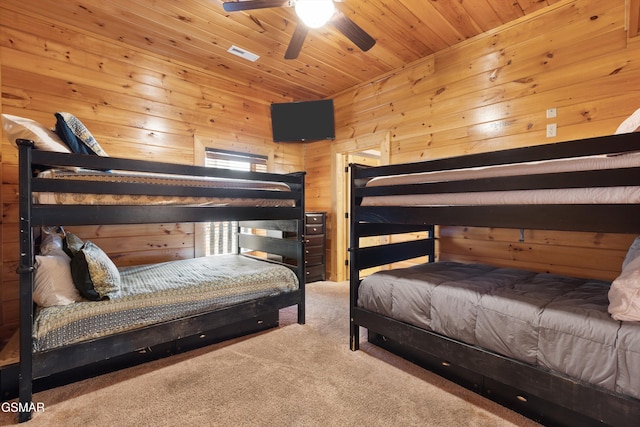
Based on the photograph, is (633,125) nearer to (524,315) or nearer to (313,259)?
(524,315)

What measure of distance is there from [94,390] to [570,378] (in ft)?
7.88

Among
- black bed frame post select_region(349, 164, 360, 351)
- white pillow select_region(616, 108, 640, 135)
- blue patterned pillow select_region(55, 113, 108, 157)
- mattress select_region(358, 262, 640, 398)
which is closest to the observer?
mattress select_region(358, 262, 640, 398)

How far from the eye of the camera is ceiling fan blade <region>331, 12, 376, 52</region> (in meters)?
2.00

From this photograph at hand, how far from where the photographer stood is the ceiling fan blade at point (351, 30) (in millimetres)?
1996

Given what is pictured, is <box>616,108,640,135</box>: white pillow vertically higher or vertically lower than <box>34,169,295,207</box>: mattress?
higher

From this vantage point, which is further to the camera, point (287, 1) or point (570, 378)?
point (287, 1)

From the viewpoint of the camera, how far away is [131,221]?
180 cm

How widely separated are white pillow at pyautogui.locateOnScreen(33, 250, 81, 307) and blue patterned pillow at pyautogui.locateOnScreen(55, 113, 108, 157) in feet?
2.13

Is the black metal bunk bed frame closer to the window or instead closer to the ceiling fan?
the ceiling fan

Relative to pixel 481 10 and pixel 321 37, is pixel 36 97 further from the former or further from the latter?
pixel 481 10

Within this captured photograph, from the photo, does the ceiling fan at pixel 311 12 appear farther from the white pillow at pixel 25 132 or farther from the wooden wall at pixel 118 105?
the wooden wall at pixel 118 105

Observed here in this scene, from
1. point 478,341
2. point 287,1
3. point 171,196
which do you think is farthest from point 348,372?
point 287,1

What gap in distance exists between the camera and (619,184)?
1.17 m

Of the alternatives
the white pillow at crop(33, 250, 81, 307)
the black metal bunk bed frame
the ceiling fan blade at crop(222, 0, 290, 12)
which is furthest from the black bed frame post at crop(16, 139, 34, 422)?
the ceiling fan blade at crop(222, 0, 290, 12)
